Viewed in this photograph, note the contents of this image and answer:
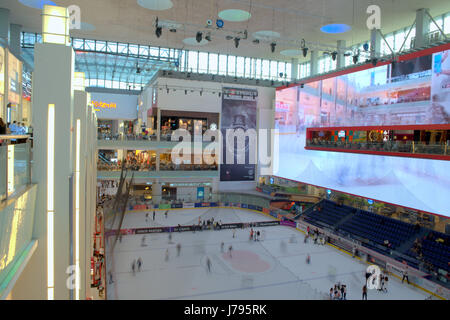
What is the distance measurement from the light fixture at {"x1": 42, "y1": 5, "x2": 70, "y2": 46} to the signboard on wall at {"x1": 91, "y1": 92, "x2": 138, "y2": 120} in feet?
102

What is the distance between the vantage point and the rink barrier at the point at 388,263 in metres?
14.8

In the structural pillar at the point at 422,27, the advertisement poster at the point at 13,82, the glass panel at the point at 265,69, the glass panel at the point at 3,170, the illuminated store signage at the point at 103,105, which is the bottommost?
the glass panel at the point at 3,170

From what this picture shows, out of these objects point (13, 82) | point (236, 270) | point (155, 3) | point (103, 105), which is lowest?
point (236, 270)

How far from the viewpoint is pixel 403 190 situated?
18578 millimetres

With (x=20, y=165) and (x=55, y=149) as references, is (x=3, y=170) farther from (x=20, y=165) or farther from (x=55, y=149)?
(x=55, y=149)

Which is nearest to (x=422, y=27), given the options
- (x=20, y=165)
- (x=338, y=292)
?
(x=338, y=292)

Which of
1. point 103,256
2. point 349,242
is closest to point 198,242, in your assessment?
point 103,256

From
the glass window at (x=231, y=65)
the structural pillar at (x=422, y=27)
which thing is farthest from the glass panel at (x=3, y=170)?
the glass window at (x=231, y=65)

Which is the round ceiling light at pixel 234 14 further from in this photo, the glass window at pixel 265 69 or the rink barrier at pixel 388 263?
the glass window at pixel 265 69

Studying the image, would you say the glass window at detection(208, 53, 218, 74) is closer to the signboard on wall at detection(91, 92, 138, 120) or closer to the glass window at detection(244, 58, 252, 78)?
the glass window at detection(244, 58, 252, 78)

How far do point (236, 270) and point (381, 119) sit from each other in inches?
498

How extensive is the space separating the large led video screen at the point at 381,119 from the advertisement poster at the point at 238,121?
551cm

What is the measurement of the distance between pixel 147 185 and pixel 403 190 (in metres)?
23.8

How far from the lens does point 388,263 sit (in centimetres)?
1727
